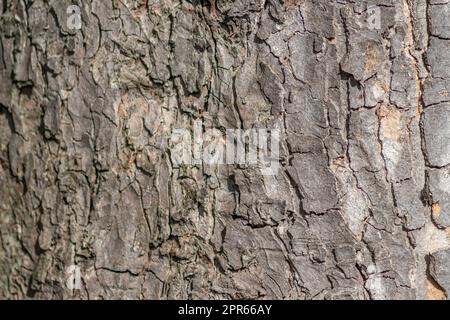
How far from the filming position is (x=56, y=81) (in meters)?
1.72

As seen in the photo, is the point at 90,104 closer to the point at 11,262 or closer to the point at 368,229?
the point at 11,262

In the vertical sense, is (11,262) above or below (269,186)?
below

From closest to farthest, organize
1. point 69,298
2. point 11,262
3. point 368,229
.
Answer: point 368,229, point 69,298, point 11,262

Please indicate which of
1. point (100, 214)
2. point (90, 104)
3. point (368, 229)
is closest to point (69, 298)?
point (100, 214)

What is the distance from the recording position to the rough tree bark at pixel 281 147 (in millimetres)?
1605

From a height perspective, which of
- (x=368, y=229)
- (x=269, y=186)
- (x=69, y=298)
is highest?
(x=269, y=186)

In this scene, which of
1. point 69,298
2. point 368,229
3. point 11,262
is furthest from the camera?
point 11,262

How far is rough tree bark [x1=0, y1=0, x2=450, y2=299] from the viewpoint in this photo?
1.61 meters

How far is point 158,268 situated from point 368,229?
52 cm

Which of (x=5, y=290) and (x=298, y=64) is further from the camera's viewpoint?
(x=5, y=290)

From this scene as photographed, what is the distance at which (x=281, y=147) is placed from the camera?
1.61 m

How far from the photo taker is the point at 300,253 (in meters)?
1.62

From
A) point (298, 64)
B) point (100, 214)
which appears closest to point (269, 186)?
point (298, 64)

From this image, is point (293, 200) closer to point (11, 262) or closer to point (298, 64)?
point (298, 64)
